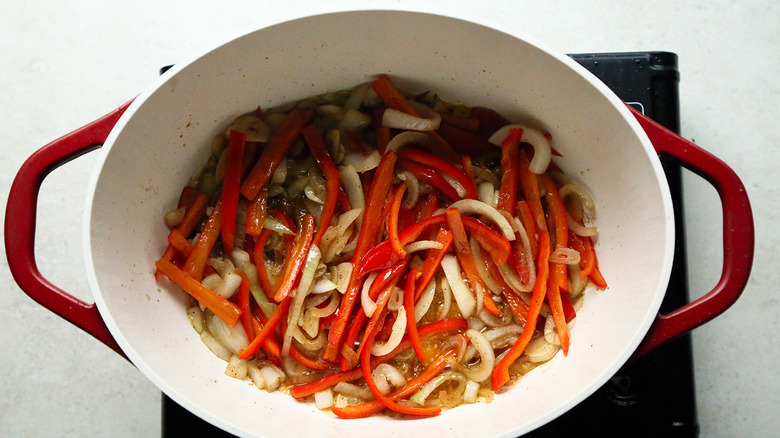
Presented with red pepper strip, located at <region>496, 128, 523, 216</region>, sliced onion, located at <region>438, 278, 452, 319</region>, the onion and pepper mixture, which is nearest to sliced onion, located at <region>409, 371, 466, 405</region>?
the onion and pepper mixture

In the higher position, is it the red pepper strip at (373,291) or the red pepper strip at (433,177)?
the red pepper strip at (433,177)

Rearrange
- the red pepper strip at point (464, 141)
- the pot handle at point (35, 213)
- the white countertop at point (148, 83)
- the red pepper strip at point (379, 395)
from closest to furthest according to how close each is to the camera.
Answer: the pot handle at point (35, 213) → the red pepper strip at point (379, 395) → the red pepper strip at point (464, 141) → the white countertop at point (148, 83)

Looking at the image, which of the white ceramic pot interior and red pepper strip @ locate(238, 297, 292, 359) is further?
red pepper strip @ locate(238, 297, 292, 359)

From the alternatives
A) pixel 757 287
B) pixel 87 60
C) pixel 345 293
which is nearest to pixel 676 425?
pixel 757 287

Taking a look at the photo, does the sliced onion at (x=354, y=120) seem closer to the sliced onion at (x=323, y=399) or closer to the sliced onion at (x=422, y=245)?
the sliced onion at (x=422, y=245)

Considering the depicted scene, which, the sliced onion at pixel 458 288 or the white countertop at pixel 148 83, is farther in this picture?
the white countertop at pixel 148 83

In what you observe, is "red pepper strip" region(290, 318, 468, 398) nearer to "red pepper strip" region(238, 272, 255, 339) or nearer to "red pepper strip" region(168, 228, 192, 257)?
"red pepper strip" region(238, 272, 255, 339)

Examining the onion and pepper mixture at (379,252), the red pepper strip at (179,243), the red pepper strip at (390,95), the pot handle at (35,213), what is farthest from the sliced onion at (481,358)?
the pot handle at (35,213)
